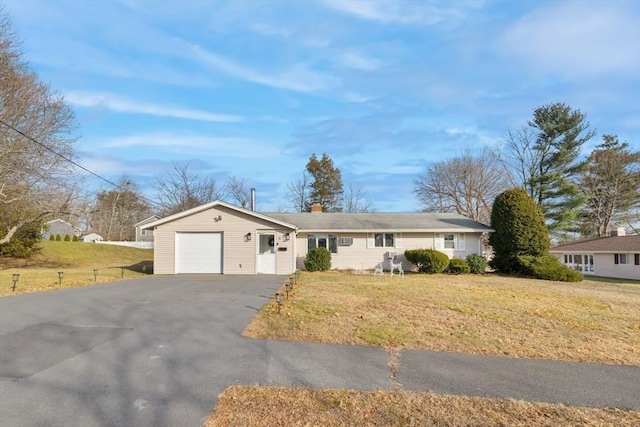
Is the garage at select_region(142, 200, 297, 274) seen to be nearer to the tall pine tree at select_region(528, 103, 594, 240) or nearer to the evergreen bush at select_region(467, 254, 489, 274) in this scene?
the evergreen bush at select_region(467, 254, 489, 274)

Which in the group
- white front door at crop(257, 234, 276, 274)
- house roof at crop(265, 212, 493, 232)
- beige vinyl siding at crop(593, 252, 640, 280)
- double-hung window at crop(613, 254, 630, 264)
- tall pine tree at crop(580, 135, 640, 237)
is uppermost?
tall pine tree at crop(580, 135, 640, 237)

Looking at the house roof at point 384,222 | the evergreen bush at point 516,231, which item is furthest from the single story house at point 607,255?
the house roof at point 384,222

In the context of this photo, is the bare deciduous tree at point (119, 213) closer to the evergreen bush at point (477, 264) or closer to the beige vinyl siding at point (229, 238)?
the beige vinyl siding at point (229, 238)

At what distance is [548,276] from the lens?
18812 millimetres

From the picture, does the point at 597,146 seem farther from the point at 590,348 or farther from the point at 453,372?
the point at 453,372

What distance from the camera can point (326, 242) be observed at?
2164 centimetres

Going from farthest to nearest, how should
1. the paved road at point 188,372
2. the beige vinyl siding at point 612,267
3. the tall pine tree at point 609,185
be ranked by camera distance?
1. the tall pine tree at point 609,185
2. the beige vinyl siding at point 612,267
3. the paved road at point 188,372

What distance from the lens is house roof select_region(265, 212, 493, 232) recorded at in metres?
21.3

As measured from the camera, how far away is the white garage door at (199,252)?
1877 cm

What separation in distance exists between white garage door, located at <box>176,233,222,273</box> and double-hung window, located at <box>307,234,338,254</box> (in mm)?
5171

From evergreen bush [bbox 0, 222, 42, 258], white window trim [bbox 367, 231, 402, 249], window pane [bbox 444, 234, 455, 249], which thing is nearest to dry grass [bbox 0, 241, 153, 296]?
evergreen bush [bbox 0, 222, 42, 258]

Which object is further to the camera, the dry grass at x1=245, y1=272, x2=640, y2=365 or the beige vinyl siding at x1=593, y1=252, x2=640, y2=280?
the beige vinyl siding at x1=593, y1=252, x2=640, y2=280

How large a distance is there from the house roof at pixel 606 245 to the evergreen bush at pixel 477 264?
12029mm

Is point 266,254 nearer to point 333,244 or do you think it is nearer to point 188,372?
point 333,244
